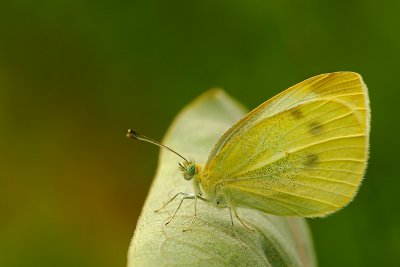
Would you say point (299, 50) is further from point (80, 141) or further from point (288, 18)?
point (80, 141)

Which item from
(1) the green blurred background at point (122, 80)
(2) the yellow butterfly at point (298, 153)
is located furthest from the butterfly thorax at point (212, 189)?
(1) the green blurred background at point (122, 80)

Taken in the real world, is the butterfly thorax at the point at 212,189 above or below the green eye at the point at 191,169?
below

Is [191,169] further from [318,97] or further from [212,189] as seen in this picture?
[318,97]

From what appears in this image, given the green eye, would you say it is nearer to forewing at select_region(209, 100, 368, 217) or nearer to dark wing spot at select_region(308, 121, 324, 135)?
forewing at select_region(209, 100, 368, 217)

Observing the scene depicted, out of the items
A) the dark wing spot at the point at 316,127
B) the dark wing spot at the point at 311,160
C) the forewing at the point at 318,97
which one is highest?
the forewing at the point at 318,97

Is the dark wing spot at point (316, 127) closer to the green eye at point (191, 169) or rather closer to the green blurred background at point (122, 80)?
the green eye at point (191, 169)

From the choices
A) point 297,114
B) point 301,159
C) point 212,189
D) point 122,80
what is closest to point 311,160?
point 301,159

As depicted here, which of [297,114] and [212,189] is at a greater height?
[297,114]
